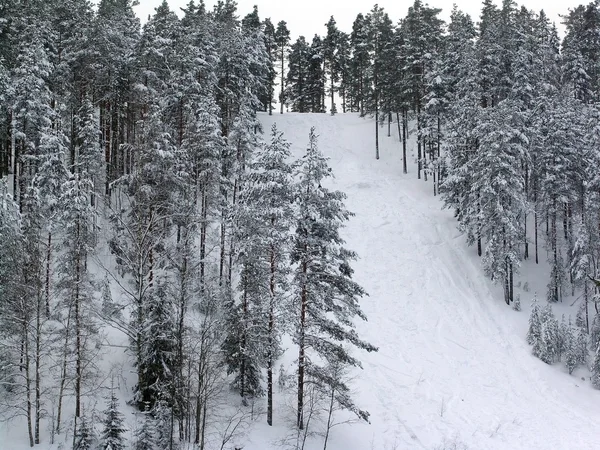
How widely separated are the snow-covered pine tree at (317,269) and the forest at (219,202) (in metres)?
0.09

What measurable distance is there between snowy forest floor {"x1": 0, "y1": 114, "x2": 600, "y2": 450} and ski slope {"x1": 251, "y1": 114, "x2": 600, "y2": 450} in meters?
0.08

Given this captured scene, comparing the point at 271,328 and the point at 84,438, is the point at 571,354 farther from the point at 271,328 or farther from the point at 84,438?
the point at 84,438

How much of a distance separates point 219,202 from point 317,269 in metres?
14.0

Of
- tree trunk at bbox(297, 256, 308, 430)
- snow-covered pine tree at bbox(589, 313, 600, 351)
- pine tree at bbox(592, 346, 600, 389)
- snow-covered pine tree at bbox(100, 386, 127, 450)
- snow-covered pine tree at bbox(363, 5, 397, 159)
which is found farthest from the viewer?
snow-covered pine tree at bbox(363, 5, 397, 159)

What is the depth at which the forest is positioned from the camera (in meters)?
19.1

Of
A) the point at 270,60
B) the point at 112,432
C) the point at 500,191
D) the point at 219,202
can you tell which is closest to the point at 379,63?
the point at 270,60

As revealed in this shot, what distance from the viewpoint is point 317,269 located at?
1977 centimetres

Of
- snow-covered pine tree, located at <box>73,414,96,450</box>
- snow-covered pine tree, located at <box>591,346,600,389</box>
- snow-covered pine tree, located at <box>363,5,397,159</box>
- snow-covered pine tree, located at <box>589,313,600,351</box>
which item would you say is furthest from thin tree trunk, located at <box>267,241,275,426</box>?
snow-covered pine tree, located at <box>363,5,397,159</box>

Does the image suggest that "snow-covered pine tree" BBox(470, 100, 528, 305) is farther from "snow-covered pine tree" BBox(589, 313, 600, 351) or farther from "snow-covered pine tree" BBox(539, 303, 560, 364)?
"snow-covered pine tree" BBox(589, 313, 600, 351)

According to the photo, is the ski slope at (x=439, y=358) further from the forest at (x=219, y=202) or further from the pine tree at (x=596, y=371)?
the forest at (x=219, y=202)

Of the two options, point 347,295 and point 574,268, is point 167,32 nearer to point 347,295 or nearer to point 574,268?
point 347,295

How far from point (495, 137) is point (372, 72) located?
2559cm

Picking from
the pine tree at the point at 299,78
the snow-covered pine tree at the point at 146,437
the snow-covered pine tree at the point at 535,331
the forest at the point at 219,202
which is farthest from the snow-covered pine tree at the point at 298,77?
the snow-covered pine tree at the point at 146,437

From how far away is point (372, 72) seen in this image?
183 feet
